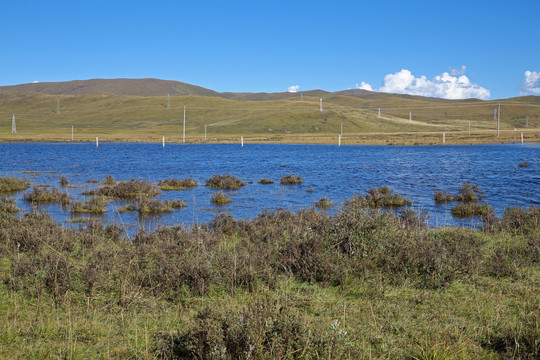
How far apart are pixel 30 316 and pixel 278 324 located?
11.3 ft

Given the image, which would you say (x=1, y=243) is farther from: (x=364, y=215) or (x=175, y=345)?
(x=364, y=215)

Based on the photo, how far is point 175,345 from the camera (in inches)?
200

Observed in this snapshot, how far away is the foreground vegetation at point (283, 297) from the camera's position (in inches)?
194

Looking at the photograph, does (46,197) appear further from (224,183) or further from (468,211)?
(468,211)

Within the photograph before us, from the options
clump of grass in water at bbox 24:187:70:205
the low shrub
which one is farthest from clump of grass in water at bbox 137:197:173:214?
the low shrub

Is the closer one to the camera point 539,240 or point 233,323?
point 233,323

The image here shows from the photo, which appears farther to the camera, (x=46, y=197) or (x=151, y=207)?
(x=46, y=197)

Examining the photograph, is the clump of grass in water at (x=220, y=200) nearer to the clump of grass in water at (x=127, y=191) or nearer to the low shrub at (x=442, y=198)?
the clump of grass in water at (x=127, y=191)

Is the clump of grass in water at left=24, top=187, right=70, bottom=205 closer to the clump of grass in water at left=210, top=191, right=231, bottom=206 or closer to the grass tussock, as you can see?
the grass tussock

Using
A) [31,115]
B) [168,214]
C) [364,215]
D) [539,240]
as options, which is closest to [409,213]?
[539,240]

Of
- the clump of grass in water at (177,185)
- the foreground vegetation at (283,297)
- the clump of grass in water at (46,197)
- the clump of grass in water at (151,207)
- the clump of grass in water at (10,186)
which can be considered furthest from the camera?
the clump of grass in water at (177,185)

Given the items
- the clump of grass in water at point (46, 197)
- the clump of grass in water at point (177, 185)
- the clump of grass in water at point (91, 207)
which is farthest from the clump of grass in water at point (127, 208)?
the clump of grass in water at point (177, 185)

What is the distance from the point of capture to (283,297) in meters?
6.10

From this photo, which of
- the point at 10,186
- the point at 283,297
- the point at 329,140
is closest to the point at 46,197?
the point at 10,186
